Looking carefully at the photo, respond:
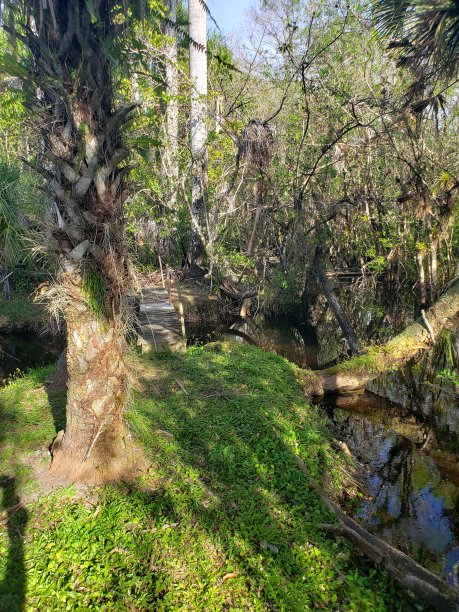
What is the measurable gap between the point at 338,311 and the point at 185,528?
25.3ft

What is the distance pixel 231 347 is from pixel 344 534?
16.9 ft

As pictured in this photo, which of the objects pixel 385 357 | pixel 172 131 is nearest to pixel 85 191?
pixel 385 357

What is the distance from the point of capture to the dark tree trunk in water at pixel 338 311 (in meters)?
9.67

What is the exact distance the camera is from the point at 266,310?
14.2 meters

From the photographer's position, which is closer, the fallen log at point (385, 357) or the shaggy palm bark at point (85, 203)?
the shaggy palm bark at point (85, 203)

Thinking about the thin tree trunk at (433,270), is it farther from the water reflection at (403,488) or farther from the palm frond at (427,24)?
the palm frond at (427,24)

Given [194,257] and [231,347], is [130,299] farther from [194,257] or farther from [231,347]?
[194,257]

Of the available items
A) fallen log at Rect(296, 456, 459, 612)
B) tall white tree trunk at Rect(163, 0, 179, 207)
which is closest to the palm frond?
tall white tree trunk at Rect(163, 0, 179, 207)

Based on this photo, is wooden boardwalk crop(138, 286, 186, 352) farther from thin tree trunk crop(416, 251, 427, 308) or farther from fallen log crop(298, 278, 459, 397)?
thin tree trunk crop(416, 251, 427, 308)

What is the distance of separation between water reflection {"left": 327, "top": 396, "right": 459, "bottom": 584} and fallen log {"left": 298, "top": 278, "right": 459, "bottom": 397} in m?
0.53

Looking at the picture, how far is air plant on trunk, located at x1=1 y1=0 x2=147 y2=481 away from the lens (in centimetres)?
311

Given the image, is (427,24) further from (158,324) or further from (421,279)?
(158,324)

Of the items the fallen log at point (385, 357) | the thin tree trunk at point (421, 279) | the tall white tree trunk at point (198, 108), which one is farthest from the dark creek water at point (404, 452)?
the tall white tree trunk at point (198, 108)

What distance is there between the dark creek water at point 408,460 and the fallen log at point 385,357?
0.30m
